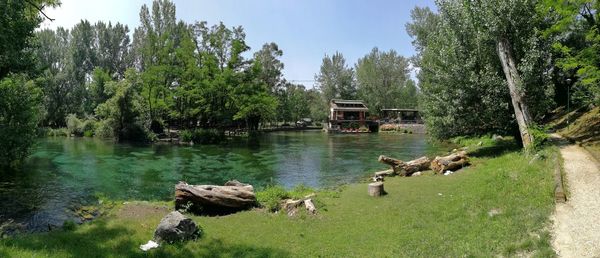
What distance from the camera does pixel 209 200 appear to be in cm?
1178

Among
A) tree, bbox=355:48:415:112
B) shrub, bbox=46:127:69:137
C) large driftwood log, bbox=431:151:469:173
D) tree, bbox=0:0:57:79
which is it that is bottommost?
large driftwood log, bbox=431:151:469:173

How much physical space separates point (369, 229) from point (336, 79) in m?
85.1

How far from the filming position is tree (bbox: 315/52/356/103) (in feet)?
304

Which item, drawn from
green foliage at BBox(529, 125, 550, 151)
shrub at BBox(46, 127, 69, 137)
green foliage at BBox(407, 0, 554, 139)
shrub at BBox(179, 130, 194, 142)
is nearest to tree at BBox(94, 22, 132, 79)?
shrub at BBox(46, 127, 69, 137)

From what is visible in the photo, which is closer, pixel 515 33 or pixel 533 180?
pixel 533 180

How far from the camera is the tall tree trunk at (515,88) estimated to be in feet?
60.9

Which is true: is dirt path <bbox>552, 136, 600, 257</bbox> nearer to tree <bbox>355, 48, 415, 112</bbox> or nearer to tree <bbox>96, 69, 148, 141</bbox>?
tree <bbox>96, 69, 148, 141</bbox>

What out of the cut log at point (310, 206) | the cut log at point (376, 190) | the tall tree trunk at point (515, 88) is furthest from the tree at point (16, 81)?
the tall tree trunk at point (515, 88)

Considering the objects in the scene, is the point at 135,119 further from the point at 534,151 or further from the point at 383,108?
the point at 383,108

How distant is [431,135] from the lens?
23672 mm

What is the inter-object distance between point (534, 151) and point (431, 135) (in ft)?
25.4

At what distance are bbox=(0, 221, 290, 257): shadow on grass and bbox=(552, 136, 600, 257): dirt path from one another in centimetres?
559

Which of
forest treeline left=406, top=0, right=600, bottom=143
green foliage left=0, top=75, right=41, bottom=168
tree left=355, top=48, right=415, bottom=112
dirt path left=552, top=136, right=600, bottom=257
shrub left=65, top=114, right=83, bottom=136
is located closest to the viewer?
dirt path left=552, top=136, right=600, bottom=257

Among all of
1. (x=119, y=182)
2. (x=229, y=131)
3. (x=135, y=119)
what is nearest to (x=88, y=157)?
(x=119, y=182)
